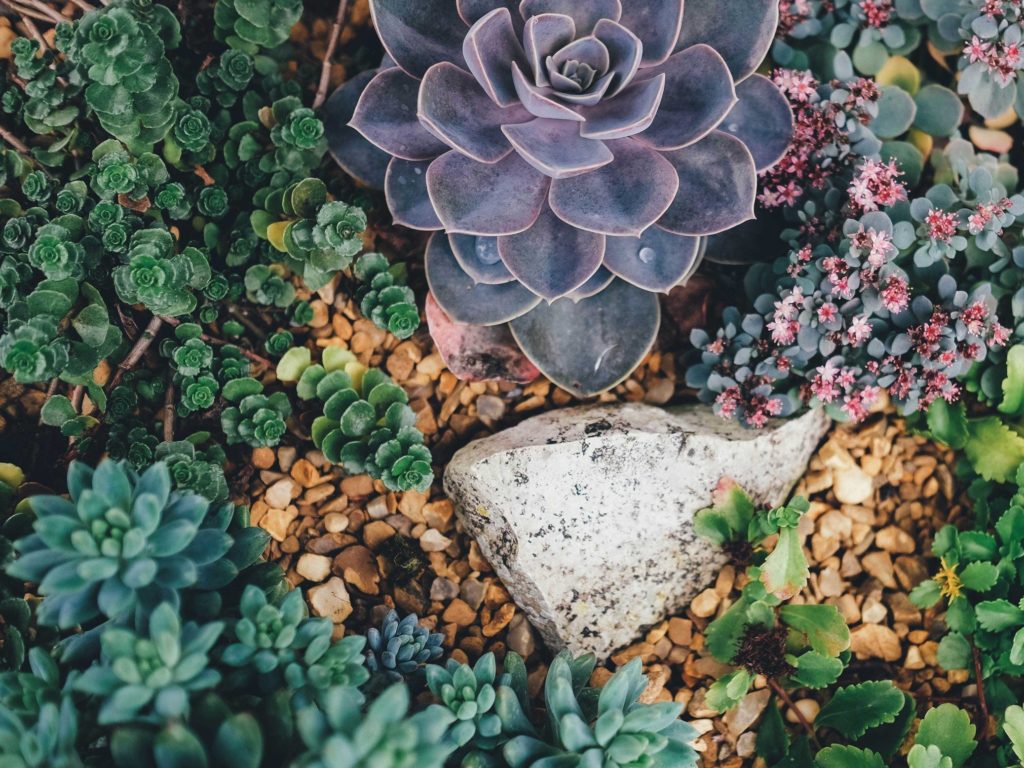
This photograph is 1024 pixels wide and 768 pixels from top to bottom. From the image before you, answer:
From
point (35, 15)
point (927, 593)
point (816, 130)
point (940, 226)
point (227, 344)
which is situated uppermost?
point (35, 15)

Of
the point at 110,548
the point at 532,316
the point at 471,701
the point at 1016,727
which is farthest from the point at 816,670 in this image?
the point at 110,548

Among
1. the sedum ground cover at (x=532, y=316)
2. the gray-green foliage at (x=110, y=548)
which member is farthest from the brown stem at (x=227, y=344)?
the gray-green foliage at (x=110, y=548)

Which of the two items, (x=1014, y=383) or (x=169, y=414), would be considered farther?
(x=1014, y=383)

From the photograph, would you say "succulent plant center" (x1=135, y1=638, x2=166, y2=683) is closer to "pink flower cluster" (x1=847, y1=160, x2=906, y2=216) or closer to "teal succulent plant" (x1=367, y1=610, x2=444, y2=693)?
"teal succulent plant" (x1=367, y1=610, x2=444, y2=693)

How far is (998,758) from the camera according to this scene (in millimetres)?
2096

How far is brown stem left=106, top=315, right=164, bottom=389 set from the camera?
2047mm

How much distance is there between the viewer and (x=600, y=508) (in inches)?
82.7

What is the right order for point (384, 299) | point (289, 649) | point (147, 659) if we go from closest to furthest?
point (147, 659), point (289, 649), point (384, 299)

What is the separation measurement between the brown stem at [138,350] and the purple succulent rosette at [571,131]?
65cm

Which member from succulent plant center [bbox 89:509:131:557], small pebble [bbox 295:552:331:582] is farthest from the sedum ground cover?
succulent plant center [bbox 89:509:131:557]

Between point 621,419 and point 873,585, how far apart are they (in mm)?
871

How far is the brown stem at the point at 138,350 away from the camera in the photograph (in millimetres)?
2047

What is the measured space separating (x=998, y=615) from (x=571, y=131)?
1.60 meters

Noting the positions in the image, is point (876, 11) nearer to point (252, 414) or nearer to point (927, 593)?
point (927, 593)
